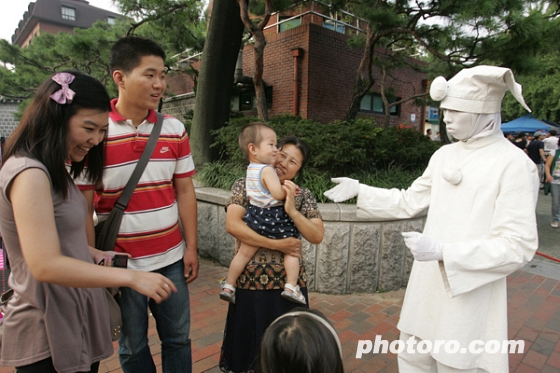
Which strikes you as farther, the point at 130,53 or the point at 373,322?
the point at 373,322

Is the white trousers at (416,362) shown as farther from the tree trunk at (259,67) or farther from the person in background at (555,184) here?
the person in background at (555,184)

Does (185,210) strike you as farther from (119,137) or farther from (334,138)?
(334,138)

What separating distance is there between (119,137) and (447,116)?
1.69 metres

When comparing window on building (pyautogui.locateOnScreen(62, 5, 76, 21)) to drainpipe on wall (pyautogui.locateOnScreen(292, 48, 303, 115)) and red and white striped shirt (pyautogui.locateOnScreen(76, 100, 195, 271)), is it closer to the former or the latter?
drainpipe on wall (pyautogui.locateOnScreen(292, 48, 303, 115))

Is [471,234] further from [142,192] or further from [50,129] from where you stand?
[50,129]

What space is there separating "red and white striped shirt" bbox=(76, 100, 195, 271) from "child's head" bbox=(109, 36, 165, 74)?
0.22 metres

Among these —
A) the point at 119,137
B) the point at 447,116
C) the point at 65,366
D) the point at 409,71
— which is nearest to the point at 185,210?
the point at 119,137

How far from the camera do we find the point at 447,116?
1.83 m

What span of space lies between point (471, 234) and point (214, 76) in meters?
5.30

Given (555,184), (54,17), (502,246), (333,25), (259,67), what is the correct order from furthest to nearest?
(54,17) → (333,25) → (555,184) → (259,67) → (502,246)

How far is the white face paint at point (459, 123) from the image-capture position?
177 centimetres

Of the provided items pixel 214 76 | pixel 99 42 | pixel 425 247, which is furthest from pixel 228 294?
pixel 99 42

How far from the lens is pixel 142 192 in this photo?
1788mm

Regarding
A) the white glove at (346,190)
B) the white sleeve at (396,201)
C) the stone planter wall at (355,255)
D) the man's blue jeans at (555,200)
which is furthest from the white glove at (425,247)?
the man's blue jeans at (555,200)
